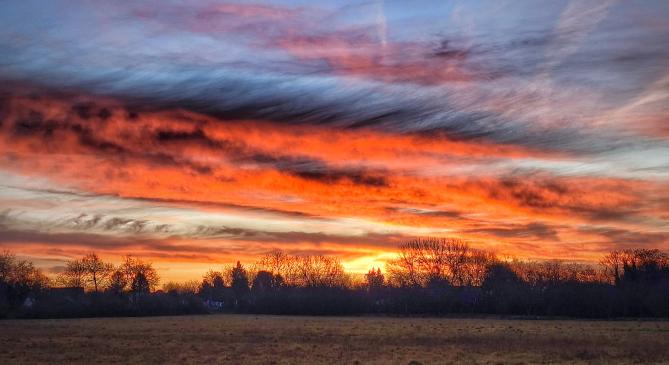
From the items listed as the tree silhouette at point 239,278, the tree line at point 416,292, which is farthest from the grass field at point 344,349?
the tree silhouette at point 239,278

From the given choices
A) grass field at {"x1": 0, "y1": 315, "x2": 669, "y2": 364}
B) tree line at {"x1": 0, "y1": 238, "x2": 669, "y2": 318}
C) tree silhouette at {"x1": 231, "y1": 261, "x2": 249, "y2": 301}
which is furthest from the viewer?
tree silhouette at {"x1": 231, "y1": 261, "x2": 249, "y2": 301}

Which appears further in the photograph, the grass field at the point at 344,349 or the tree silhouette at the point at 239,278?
the tree silhouette at the point at 239,278

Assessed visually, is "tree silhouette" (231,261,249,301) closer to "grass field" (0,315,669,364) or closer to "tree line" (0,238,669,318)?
"tree line" (0,238,669,318)

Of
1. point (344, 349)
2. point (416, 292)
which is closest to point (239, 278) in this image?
point (416, 292)

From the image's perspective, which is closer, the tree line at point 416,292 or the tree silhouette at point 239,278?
the tree line at point 416,292

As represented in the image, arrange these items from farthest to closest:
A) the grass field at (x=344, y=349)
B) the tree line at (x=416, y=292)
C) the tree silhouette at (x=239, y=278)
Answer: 1. the tree silhouette at (x=239, y=278)
2. the tree line at (x=416, y=292)
3. the grass field at (x=344, y=349)

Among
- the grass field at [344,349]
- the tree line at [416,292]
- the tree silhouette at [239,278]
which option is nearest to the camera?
the grass field at [344,349]

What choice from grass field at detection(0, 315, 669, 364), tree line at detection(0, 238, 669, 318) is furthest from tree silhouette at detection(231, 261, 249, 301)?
grass field at detection(0, 315, 669, 364)

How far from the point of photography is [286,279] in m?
170

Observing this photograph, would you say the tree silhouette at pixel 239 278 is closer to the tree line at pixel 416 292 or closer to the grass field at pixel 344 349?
the tree line at pixel 416 292

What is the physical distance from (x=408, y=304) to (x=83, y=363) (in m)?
79.3

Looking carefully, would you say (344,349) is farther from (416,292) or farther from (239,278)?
(239,278)

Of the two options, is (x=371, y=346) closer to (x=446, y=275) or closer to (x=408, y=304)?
(x=408, y=304)

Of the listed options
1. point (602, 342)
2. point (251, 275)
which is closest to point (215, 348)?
point (602, 342)
